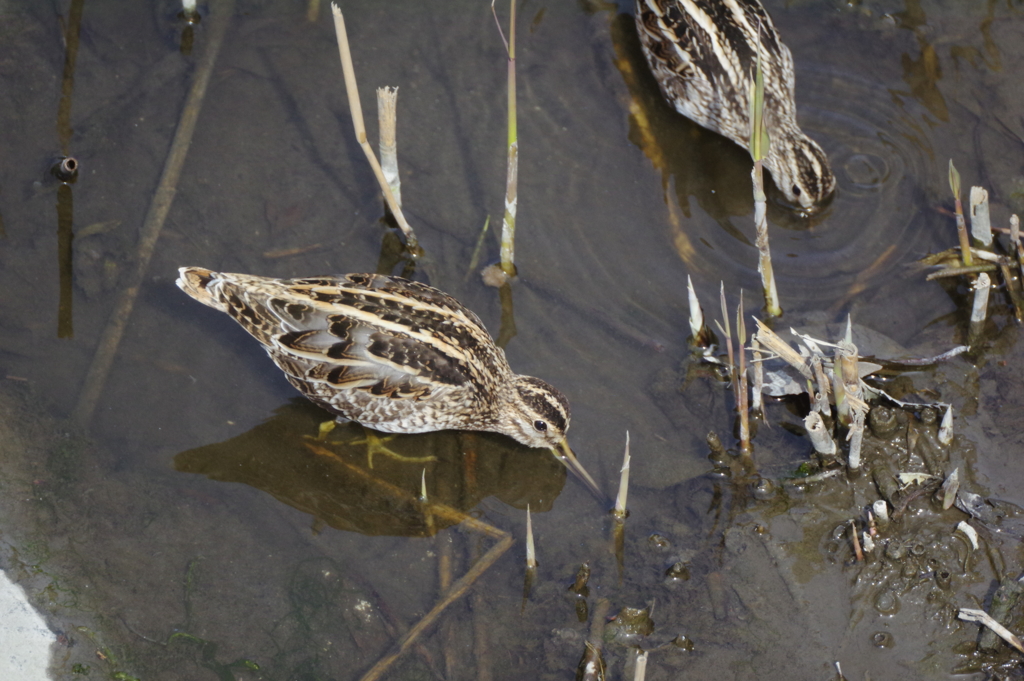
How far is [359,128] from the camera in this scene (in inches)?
237

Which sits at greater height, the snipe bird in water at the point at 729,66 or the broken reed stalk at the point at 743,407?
the snipe bird in water at the point at 729,66

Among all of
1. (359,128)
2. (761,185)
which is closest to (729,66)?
(761,185)

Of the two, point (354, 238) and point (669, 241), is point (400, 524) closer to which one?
point (354, 238)

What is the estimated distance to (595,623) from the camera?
5.42 meters

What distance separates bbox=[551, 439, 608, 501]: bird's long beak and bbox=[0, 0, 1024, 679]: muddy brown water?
0.07 metres

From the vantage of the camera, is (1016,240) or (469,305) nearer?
(1016,240)

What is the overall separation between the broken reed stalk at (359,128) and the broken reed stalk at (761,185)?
89.4 inches

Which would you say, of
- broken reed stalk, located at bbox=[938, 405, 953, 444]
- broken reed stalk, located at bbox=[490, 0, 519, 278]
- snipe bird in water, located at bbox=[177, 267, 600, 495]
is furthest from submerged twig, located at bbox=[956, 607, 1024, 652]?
broken reed stalk, located at bbox=[490, 0, 519, 278]

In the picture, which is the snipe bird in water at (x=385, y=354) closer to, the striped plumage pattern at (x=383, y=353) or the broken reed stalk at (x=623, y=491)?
the striped plumage pattern at (x=383, y=353)

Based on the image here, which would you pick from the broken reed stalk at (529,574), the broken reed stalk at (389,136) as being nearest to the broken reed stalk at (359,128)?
the broken reed stalk at (389,136)

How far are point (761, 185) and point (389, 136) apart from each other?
2381 mm

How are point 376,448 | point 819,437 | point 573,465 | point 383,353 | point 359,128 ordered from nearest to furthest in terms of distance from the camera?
point 819,437 < point 383,353 < point 359,128 < point 573,465 < point 376,448

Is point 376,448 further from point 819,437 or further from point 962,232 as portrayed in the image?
point 962,232

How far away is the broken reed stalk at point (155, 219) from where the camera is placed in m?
6.21
